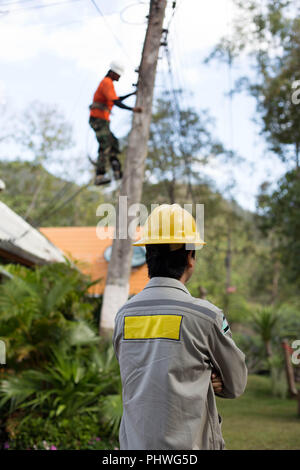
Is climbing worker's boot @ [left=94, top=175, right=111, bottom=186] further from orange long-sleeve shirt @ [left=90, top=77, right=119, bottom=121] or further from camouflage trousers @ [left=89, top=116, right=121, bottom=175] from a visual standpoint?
orange long-sleeve shirt @ [left=90, top=77, right=119, bottom=121]

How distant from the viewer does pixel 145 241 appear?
2260mm

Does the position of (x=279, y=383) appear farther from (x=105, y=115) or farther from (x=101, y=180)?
(x=105, y=115)

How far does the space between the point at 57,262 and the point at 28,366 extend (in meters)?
2.03

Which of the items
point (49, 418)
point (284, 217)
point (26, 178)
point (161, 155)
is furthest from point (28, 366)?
point (26, 178)

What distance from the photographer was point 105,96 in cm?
413

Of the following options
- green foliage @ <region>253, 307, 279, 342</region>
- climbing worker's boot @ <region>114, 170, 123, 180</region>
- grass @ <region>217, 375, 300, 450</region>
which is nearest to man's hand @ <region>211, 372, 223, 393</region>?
climbing worker's boot @ <region>114, 170, 123, 180</region>

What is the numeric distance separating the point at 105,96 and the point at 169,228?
2225 millimetres

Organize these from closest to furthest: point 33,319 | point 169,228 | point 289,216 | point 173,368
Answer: point 173,368 → point 169,228 → point 33,319 → point 289,216

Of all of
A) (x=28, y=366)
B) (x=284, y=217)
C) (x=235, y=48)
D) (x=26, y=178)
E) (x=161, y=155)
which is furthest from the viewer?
(x=26, y=178)

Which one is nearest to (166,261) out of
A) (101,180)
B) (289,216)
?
(101,180)

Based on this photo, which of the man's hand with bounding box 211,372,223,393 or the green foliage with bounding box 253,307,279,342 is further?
the green foliage with bounding box 253,307,279,342

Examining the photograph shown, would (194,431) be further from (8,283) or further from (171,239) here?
(8,283)

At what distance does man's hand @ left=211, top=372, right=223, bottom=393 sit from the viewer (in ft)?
6.79

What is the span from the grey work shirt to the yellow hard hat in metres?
0.26
